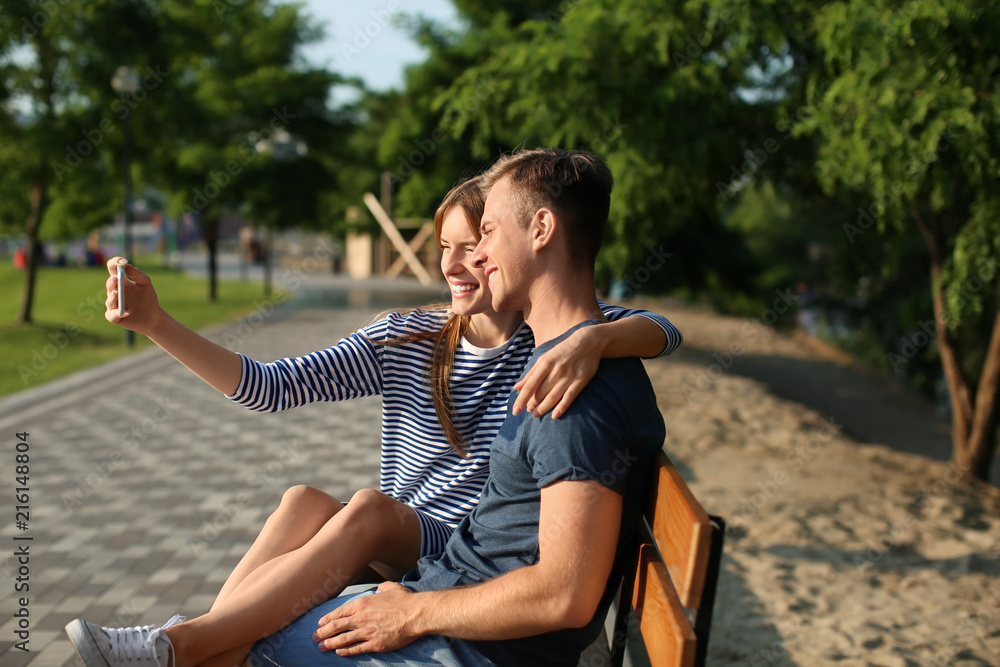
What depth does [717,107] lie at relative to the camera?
680cm

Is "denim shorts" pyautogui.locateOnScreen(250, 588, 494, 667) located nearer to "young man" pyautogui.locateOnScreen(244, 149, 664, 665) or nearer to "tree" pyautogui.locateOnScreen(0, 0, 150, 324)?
"young man" pyautogui.locateOnScreen(244, 149, 664, 665)

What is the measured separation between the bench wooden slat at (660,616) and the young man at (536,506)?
84 millimetres

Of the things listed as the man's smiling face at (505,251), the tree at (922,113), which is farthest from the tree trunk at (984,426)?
the man's smiling face at (505,251)

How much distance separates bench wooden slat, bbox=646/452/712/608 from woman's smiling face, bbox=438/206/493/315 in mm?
662

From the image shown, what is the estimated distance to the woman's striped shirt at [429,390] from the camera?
7.87ft

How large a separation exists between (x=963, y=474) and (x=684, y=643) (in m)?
6.67

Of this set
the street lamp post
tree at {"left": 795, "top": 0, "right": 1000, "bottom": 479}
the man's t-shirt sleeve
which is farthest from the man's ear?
the street lamp post

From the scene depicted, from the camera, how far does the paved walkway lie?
385 cm

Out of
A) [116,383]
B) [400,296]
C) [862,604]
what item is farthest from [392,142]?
[862,604]

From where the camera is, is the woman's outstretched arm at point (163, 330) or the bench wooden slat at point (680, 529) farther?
the woman's outstretched arm at point (163, 330)

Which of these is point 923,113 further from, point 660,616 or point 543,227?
point 660,616

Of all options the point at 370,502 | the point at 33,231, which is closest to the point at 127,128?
the point at 33,231

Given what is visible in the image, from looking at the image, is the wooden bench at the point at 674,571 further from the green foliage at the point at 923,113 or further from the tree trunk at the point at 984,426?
the tree trunk at the point at 984,426

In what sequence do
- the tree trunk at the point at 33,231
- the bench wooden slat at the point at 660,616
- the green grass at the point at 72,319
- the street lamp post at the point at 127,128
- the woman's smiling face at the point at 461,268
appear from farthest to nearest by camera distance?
the tree trunk at the point at 33,231 → the street lamp post at the point at 127,128 → the green grass at the point at 72,319 → the woman's smiling face at the point at 461,268 → the bench wooden slat at the point at 660,616
